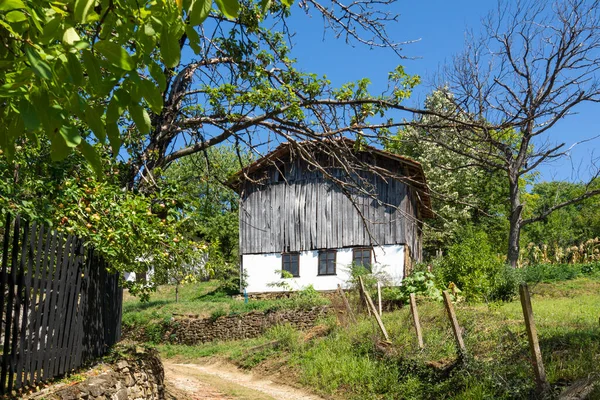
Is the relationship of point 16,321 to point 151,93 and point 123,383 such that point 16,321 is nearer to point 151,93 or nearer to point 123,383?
point 123,383

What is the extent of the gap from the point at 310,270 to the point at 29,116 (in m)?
25.3

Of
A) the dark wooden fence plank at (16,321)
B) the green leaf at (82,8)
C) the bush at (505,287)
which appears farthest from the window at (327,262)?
the green leaf at (82,8)

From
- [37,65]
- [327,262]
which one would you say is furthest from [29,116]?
[327,262]

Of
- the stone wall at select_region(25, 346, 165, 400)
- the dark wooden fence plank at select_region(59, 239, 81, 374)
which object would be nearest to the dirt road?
the stone wall at select_region(25, 346, 165, 400)

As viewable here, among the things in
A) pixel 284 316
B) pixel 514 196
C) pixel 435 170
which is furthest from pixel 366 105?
pixel 435 170

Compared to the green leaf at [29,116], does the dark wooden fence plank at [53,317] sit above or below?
below

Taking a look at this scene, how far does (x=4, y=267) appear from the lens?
5.29 metres

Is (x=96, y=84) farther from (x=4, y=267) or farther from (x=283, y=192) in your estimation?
(x=283, y=192)

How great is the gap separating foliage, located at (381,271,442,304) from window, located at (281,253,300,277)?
8.90 m

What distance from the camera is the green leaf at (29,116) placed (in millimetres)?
2518

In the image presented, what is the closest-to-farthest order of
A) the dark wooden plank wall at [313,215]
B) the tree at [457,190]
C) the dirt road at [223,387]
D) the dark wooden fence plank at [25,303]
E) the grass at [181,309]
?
1. the dark wooden fence plank at [25,303]
2. the dirt road at [223,387]
3. the grass at [181,309]
4. the dark wooden plank wall at [313,215]
5. the tree at [457,190]

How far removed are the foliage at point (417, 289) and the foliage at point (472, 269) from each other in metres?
0.49

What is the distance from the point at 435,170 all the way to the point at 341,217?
10.5m

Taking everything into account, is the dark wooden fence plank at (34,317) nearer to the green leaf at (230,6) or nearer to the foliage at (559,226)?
the green leaf at (230,6)
